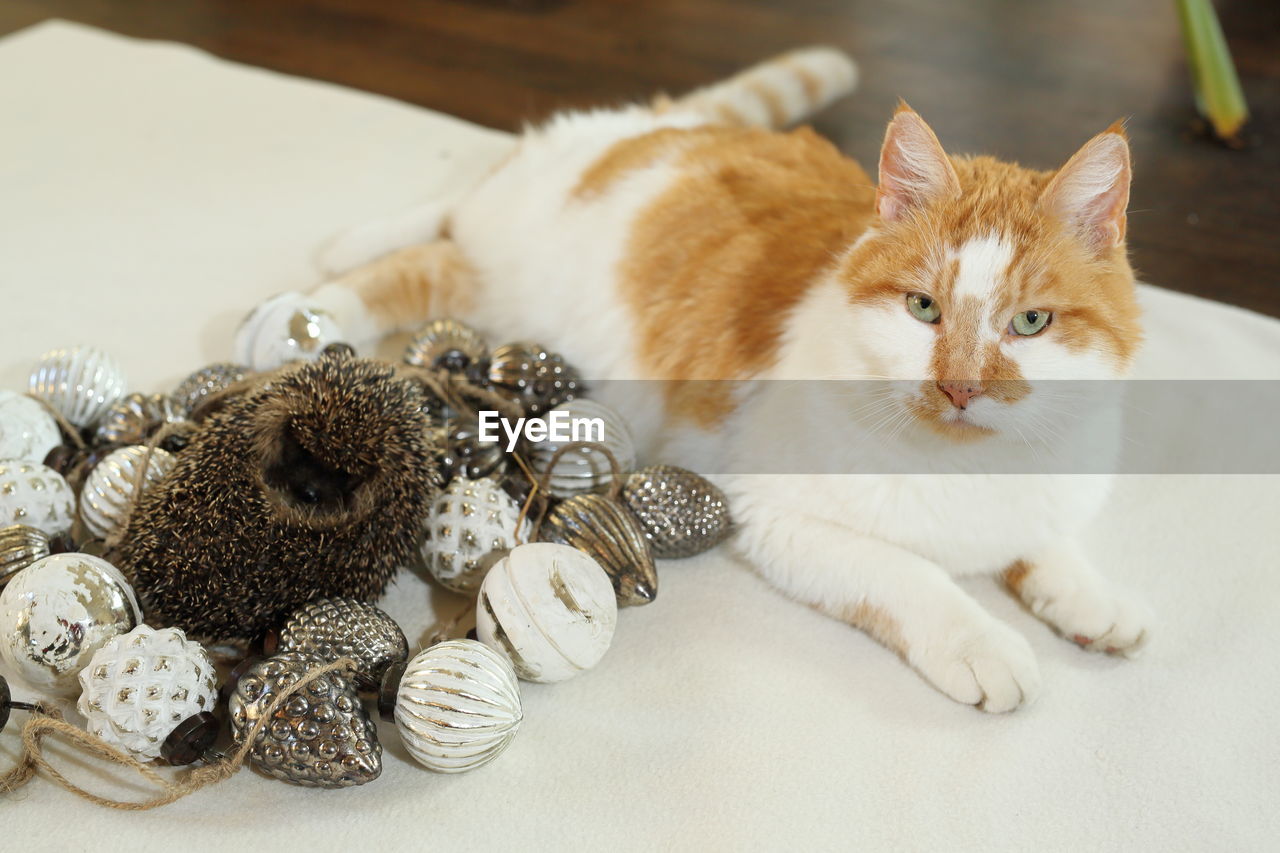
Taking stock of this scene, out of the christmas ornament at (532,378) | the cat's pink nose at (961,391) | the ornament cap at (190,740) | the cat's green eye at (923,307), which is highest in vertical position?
the cat's green eye at (923,307)

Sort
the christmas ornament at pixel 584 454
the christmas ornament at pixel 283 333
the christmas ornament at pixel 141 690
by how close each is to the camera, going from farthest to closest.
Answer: the christmas ornament at pixel 283 333 → the christmas ornament at pixel 584 454 → the christmas ornament at pixel 141 690

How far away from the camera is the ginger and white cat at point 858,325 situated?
1026 mm

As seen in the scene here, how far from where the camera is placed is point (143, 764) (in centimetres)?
100

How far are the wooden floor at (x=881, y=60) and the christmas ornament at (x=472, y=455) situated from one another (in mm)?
1361

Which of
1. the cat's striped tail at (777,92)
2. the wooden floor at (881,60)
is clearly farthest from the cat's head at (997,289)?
the wooden floor at (881,60)

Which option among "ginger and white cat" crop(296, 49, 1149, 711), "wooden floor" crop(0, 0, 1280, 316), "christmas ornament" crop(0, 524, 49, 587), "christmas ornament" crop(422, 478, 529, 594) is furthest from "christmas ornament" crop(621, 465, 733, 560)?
"wooden floor" crop(0, 0, 1280, 316)

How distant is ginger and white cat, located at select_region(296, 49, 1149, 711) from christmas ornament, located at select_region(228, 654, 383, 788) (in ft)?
1.68

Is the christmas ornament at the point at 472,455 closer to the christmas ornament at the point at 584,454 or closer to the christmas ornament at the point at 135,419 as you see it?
the christmas ornament at the point at 584,454

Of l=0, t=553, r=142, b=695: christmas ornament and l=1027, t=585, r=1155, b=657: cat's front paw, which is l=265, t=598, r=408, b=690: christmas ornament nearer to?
l=0, t=553, r=142, b=695: christmas ornament

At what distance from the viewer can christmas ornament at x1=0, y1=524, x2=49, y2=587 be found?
1098 millimetres

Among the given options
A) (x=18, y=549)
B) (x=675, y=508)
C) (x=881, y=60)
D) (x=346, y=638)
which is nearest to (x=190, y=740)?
(x=346, y=638)

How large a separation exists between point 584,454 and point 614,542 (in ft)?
0.52

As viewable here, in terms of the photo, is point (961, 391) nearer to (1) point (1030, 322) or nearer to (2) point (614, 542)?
(1) point (1030, 322)

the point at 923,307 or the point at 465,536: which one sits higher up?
the point at 923,307
